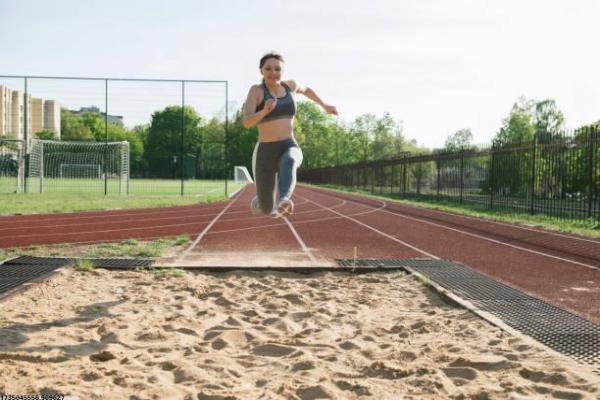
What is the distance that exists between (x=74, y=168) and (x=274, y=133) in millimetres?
47636

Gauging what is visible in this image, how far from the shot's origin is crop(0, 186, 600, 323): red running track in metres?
6.50

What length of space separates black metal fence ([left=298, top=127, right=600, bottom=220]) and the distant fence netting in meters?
18.1

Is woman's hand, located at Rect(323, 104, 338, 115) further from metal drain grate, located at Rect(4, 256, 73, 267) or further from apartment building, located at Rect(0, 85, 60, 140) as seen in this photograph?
apartment building, located at Rect(0, 85, 60, 140)

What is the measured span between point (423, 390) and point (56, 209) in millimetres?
14302

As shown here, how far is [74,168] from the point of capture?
4853cm

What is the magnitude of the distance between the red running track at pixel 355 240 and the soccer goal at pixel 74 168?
1366 cm

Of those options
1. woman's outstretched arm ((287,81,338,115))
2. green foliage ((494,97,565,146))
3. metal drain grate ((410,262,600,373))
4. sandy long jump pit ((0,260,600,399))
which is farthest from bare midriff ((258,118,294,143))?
green foliage ((494,97,565,146))

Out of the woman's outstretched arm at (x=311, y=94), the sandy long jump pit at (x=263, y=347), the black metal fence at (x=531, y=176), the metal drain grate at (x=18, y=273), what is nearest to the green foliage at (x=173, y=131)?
the black metal fence at (x=531, y=176)

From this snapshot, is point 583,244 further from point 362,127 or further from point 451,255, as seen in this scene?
point 362,127

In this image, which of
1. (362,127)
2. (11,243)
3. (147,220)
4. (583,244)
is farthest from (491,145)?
(362,127)

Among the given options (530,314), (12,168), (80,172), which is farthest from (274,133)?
(80,172)

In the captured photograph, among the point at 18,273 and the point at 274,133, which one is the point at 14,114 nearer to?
the point at 18,273

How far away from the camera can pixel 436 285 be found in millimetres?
5430

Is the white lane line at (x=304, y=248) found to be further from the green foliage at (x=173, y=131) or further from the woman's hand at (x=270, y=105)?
the green foliage at (x=173, y=131)
